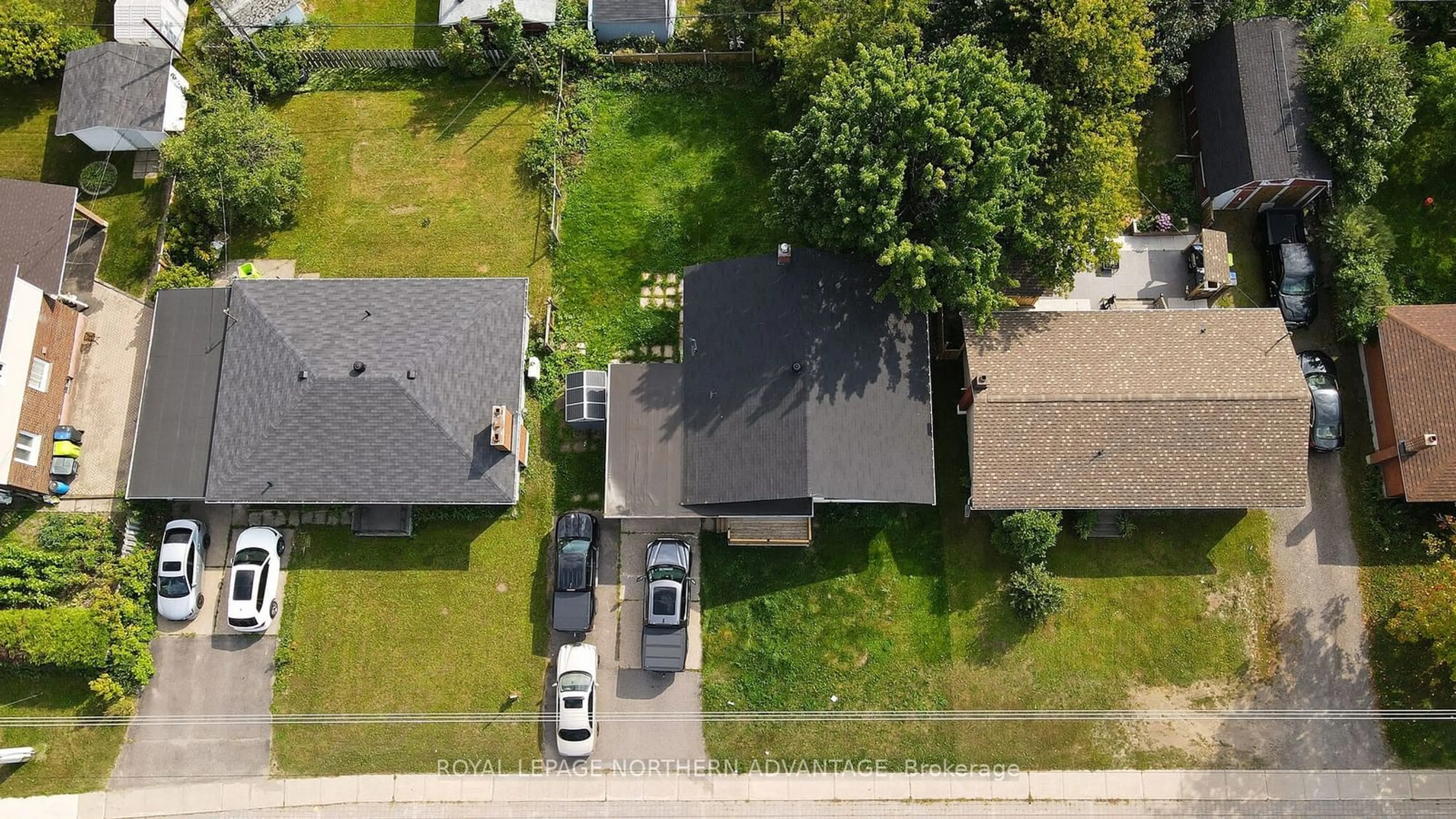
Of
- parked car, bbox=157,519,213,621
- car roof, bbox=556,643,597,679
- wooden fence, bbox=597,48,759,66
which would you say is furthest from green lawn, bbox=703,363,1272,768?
wooden fence, bbox=597,48,759,66

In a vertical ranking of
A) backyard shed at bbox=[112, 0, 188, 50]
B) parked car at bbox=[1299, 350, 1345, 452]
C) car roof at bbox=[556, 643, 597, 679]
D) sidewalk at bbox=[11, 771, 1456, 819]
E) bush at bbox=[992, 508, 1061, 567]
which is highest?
backyard shed at bbox=[112, 0, 188, 50]

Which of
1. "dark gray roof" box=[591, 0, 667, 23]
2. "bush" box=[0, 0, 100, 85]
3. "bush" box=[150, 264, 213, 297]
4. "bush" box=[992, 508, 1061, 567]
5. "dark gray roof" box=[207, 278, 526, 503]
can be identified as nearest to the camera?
A: "bush" box=[992, 508, 1061, 567]

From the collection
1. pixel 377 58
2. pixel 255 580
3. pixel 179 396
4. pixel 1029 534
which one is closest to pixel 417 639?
pixel 255 580

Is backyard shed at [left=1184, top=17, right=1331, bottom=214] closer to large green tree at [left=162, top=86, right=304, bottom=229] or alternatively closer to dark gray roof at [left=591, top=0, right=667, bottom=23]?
dark gray roof at [left=591, top=0, right=667, bottom=23]

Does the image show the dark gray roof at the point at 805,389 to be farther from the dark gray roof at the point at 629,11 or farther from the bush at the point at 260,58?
the bush at the point at 260,58

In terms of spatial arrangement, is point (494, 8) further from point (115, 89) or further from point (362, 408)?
point (362, 408)

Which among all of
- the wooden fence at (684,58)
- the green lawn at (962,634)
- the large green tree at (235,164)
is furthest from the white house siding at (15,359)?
the green lawn at (962,634)

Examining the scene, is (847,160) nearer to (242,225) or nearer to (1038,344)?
(1038,344)
